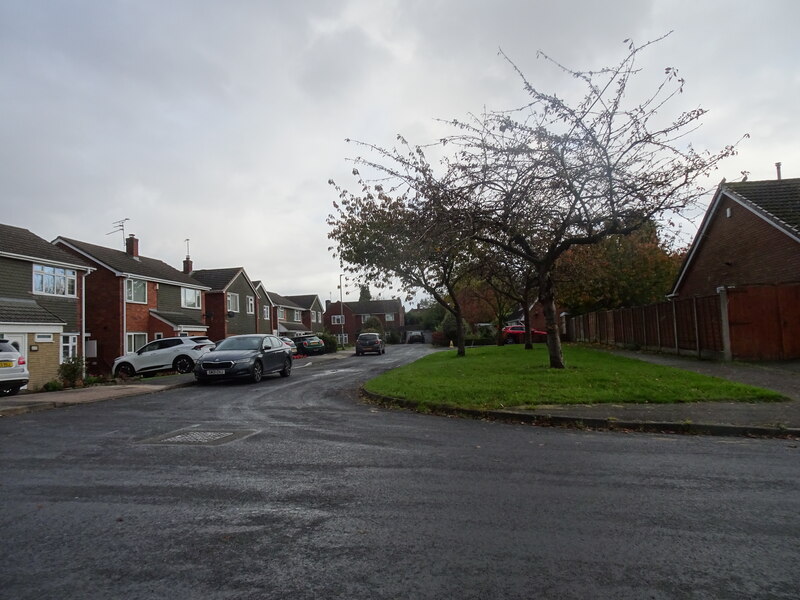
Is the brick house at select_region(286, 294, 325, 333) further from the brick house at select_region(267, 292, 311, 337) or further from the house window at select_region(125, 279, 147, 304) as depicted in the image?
the house window at select_region(125, 279, 147, 304)

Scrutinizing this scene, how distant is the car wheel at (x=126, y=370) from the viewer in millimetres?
23094

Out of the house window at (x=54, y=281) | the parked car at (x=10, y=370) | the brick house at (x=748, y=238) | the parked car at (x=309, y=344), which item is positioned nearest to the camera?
the parked car at (x=10, y=370)

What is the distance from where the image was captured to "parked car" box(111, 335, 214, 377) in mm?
22812

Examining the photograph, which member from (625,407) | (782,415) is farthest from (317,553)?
(782,415)

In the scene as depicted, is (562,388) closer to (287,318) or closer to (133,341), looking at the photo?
(133,341)

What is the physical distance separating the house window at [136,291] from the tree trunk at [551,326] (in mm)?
23751

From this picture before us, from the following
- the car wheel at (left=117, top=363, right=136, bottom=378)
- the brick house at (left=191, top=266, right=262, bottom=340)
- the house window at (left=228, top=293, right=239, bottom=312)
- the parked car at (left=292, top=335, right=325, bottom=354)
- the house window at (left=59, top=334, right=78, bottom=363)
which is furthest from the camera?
the house window at (left=228, top=293, right=239, bottom=312)

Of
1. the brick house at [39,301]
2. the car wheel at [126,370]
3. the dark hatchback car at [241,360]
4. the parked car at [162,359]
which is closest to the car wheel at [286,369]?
the dark hatchback car at [241,360]

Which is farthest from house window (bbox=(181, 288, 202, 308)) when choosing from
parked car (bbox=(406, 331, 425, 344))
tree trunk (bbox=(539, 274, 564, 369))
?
parked car (bbox=(406, 331, 425, 344))

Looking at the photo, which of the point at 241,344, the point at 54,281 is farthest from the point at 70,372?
the point at 54,281

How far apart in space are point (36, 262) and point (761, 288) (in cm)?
2730

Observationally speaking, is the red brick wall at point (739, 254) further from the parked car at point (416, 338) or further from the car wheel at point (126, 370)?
the parked car at point (416, 338)

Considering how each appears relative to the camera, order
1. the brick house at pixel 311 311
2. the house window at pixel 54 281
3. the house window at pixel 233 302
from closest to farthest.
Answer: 1. the house window at pixel 54 281
2. the house window at pixel 233 302
3. the brick house at pixel 311 311

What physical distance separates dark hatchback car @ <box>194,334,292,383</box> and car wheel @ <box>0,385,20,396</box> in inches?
185
